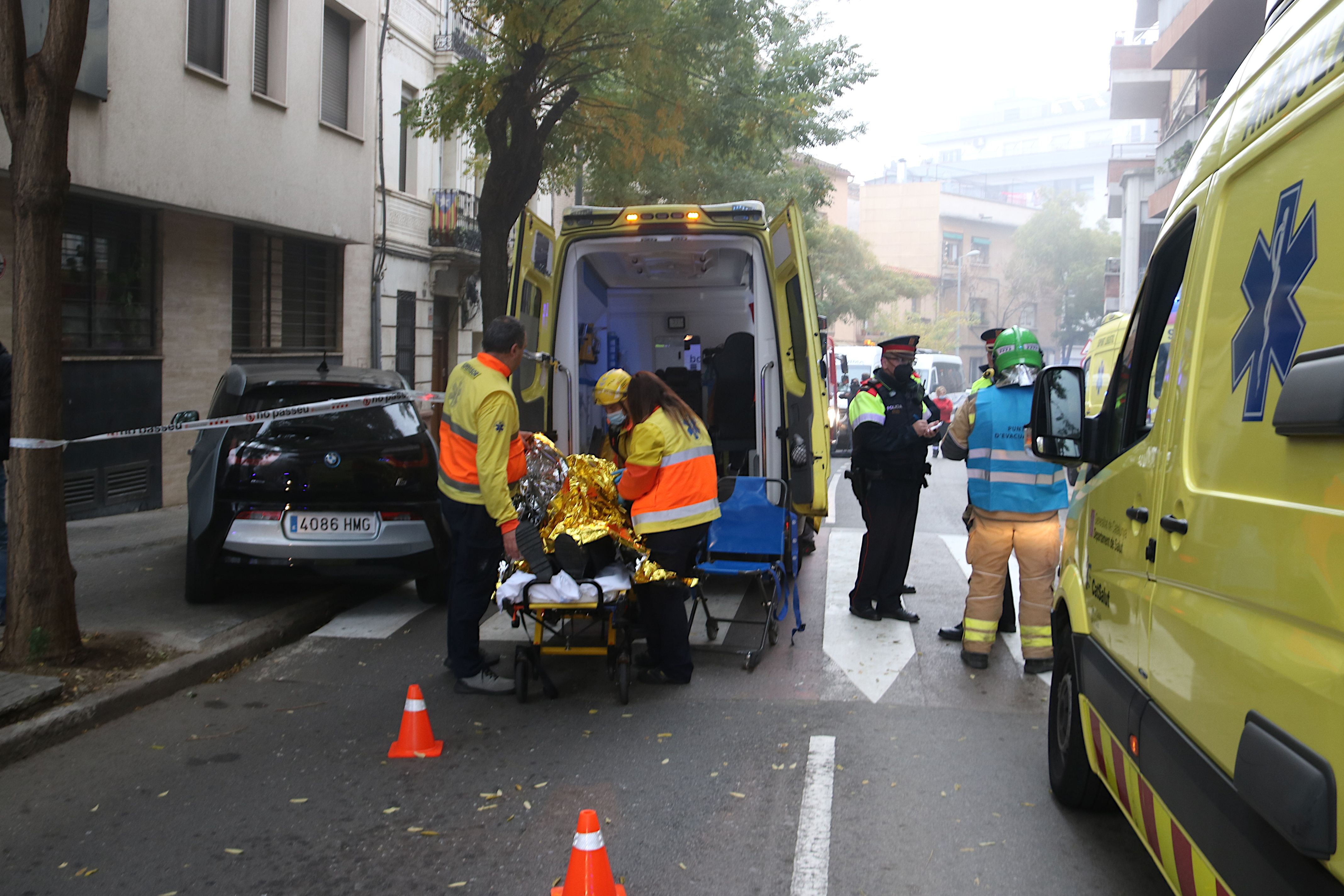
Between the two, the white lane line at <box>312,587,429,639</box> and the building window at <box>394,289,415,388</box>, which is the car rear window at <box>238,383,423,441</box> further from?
the building window at <box>394,289,415,388</box>

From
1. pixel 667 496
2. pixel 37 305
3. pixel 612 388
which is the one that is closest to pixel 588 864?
pixel 667 496

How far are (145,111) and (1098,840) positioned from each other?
11.1 meters

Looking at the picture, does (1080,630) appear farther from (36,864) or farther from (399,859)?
(36,864)

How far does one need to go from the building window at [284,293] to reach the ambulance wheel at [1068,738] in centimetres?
1200

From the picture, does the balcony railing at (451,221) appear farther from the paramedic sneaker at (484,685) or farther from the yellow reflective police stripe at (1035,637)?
the yellow reflective police stripe at (1035,637)

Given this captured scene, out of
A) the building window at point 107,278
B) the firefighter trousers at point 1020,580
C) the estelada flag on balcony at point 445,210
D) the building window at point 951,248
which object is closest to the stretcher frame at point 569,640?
the firefighter trousers at point 1020,580

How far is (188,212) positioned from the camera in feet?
41.1

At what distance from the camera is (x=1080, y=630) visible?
12.4 ft

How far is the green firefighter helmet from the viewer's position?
618 centimetres

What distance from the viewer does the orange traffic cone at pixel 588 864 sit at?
2.99 metres

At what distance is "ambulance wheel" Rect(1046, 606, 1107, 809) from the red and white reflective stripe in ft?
5.70

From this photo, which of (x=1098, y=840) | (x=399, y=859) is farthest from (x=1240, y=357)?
(x=399, y=859)

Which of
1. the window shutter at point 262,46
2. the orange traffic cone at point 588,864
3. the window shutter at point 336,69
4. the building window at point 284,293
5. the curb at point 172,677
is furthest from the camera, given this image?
the window shutter at point 336,69

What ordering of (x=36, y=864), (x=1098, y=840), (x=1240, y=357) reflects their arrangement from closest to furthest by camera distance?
(x=1240, y=357), (x=36, y=864), (x=1098, y=840)
